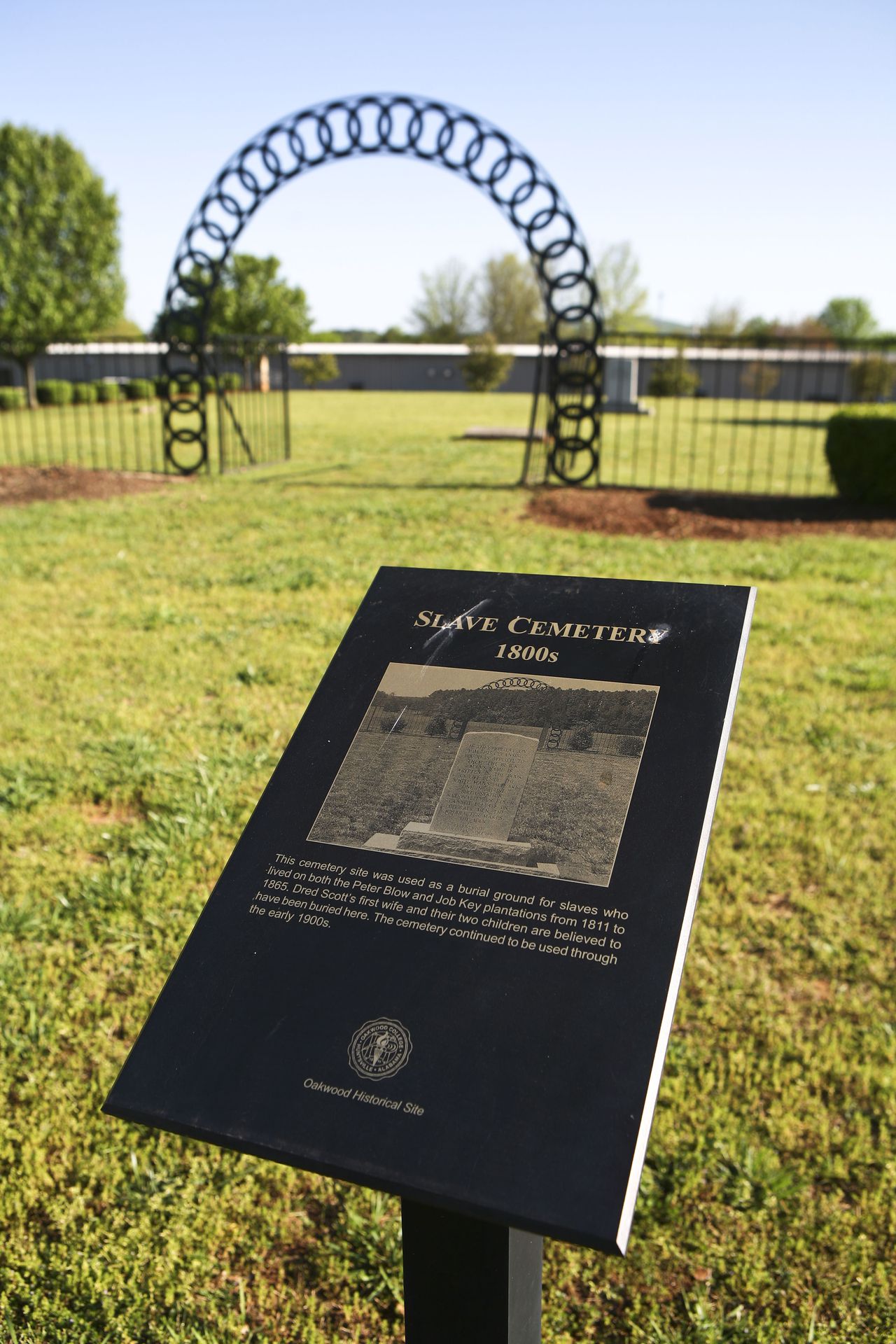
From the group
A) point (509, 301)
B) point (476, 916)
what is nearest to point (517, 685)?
point (476, 916)

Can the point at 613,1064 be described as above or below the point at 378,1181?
above

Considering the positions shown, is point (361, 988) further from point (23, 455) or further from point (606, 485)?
point (23, 455)

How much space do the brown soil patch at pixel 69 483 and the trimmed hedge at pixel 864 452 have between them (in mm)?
7062

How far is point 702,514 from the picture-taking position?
9.79m

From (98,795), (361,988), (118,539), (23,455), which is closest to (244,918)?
(361,988)

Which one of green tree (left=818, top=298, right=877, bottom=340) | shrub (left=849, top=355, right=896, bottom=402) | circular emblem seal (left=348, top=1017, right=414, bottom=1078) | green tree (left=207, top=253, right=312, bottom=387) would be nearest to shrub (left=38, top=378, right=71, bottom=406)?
green tree (left=207, top=253, right=312, bottom=387)

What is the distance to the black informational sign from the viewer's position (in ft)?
4.12

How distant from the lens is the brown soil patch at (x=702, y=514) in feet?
29.6

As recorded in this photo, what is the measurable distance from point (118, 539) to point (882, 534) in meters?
6.47

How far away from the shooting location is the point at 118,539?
8719mm

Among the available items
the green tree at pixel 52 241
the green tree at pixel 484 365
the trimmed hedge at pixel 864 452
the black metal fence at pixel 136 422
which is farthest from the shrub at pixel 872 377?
the green tree at pixel 52 241

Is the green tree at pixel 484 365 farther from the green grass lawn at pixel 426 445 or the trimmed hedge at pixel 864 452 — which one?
the trimmed hedge at pixel 864 452

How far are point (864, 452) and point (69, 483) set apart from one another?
27.0 feet

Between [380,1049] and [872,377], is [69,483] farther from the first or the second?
[872,377]
